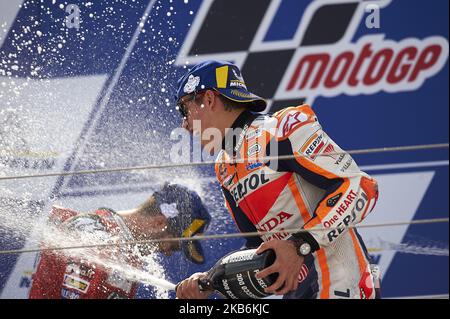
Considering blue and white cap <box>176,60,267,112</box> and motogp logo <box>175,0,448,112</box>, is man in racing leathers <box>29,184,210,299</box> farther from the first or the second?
blue and white cap <box>176,60,267,112</box>

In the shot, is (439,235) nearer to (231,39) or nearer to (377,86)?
(377,86)

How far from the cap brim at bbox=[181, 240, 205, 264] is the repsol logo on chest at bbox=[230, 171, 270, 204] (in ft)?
3.93

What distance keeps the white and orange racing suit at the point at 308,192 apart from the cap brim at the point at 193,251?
1.17m

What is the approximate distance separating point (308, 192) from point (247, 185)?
0.20 meters

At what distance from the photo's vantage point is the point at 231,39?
4.23 meters

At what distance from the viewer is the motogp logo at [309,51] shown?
4.23 metres

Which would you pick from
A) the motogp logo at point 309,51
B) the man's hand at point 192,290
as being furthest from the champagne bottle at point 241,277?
the motogp logo at point 309,51

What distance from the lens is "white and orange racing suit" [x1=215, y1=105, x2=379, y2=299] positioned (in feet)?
8.96

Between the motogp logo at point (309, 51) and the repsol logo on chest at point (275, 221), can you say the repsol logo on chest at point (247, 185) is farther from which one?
the motogp logo at point (309, 51)

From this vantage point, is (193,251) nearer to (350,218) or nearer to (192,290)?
(192,290)

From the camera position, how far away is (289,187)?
288cm

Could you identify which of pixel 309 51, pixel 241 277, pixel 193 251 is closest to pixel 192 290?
pixel 241 277
